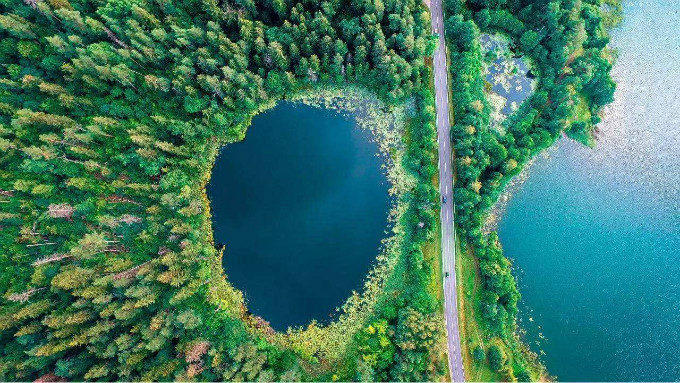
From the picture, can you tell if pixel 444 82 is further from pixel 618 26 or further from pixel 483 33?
pixel 618 26

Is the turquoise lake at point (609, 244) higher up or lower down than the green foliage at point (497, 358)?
higher up

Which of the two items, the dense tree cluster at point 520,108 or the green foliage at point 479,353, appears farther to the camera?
the dense tree cluster at point 520,108

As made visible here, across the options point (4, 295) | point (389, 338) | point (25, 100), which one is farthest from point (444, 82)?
point (4, 295)

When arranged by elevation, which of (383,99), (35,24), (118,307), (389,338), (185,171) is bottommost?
(389,338)

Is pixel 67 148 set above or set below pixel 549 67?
below

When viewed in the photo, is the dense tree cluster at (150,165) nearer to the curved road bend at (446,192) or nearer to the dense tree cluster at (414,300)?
the dense tree cluster at (414,300)

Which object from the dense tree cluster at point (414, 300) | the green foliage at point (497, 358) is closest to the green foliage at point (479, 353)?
the green foliage at point (497, 358)

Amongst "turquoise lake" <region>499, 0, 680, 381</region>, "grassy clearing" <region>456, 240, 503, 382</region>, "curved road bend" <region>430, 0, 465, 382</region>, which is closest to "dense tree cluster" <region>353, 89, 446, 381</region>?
"curved road bend" <region>430, 0, 465, 382</region>

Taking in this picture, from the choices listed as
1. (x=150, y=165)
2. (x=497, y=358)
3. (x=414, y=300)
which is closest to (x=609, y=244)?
(x=497, y=358)
